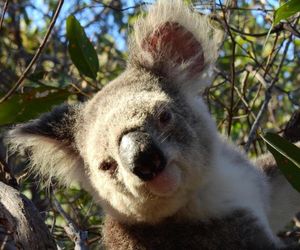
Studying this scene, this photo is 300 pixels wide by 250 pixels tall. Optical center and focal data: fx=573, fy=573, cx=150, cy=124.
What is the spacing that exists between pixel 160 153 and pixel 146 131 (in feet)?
0.50

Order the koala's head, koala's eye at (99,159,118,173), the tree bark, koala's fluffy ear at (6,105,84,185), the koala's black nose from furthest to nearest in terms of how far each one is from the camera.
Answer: koala's fluffy ear at (6,105,84,185) < koala's eye at (99,159,118,173) < the koala's head < the koala's black nose < the tree bark

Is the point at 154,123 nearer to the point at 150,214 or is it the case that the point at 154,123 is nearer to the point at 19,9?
the point at 150,214

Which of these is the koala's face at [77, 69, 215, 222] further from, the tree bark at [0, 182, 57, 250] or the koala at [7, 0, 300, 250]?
the tree bark at [0, 182, 57, 250]

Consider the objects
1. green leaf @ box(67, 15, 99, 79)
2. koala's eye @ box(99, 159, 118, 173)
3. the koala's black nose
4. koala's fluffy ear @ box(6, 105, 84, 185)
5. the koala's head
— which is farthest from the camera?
green leaf @ box(67, 15, 99, 79)

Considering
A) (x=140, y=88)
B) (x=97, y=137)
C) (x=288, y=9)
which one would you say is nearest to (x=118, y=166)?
(x=97, y=137)

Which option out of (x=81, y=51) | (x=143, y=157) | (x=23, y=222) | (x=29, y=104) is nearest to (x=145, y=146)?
(x=143, y=157)

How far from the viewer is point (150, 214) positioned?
2.70 metres

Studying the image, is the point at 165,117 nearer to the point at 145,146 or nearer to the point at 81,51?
the point at 145,146

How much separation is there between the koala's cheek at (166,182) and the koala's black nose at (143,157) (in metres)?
0.03

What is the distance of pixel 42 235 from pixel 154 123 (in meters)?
0.75

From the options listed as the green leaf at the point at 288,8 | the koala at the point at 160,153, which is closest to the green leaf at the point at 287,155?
the koala at the point at 160,153

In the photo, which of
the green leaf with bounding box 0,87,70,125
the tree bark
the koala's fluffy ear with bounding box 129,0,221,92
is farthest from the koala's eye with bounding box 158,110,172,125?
the green leaf with bounding box 0,87,70,125

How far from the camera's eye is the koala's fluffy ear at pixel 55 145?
120 inches

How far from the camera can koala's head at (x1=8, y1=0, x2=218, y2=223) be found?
8.23 ft
